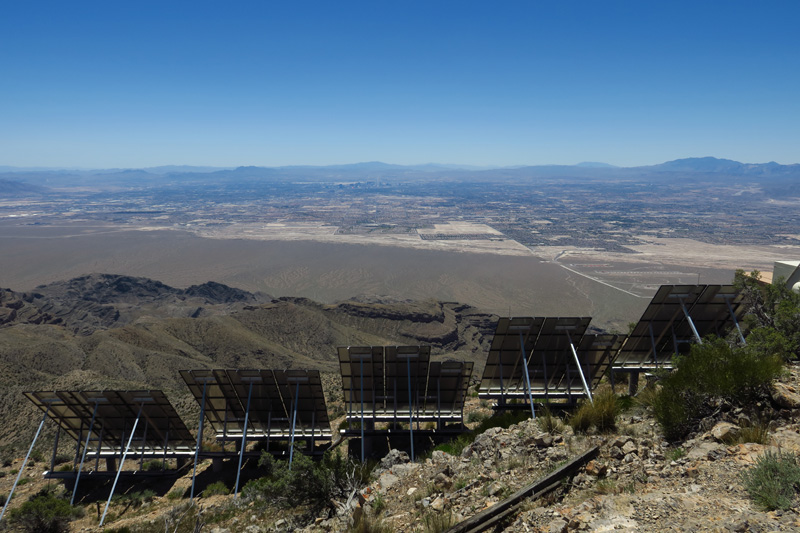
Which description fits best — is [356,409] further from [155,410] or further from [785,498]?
[785,498]

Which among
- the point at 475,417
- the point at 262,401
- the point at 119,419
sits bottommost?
the point at 475,417

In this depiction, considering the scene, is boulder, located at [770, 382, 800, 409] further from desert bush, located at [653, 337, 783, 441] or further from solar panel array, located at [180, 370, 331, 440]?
solar panel array, located at [180, 370, 331, 440]

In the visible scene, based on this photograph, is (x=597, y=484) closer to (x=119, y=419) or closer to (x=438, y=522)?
(x=438, y=522)

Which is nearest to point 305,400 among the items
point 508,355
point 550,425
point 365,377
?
point 365,377

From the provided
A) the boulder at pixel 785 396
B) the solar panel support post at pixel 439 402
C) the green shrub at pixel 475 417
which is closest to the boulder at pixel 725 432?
the boulder at pixel 785 396

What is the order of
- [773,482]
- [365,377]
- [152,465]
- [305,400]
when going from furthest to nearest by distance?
[152,465], [305,400], [365,377], [773,482]

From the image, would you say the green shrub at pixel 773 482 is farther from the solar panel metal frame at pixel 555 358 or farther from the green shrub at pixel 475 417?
the green shrub at pixel 475 417

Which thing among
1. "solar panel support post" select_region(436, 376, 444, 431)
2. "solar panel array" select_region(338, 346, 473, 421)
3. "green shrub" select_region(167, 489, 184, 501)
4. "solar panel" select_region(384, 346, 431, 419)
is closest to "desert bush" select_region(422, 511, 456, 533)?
"solar panel" select_region(384, 346, 431, 419)

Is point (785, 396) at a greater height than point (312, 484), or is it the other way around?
point (785, 396)
